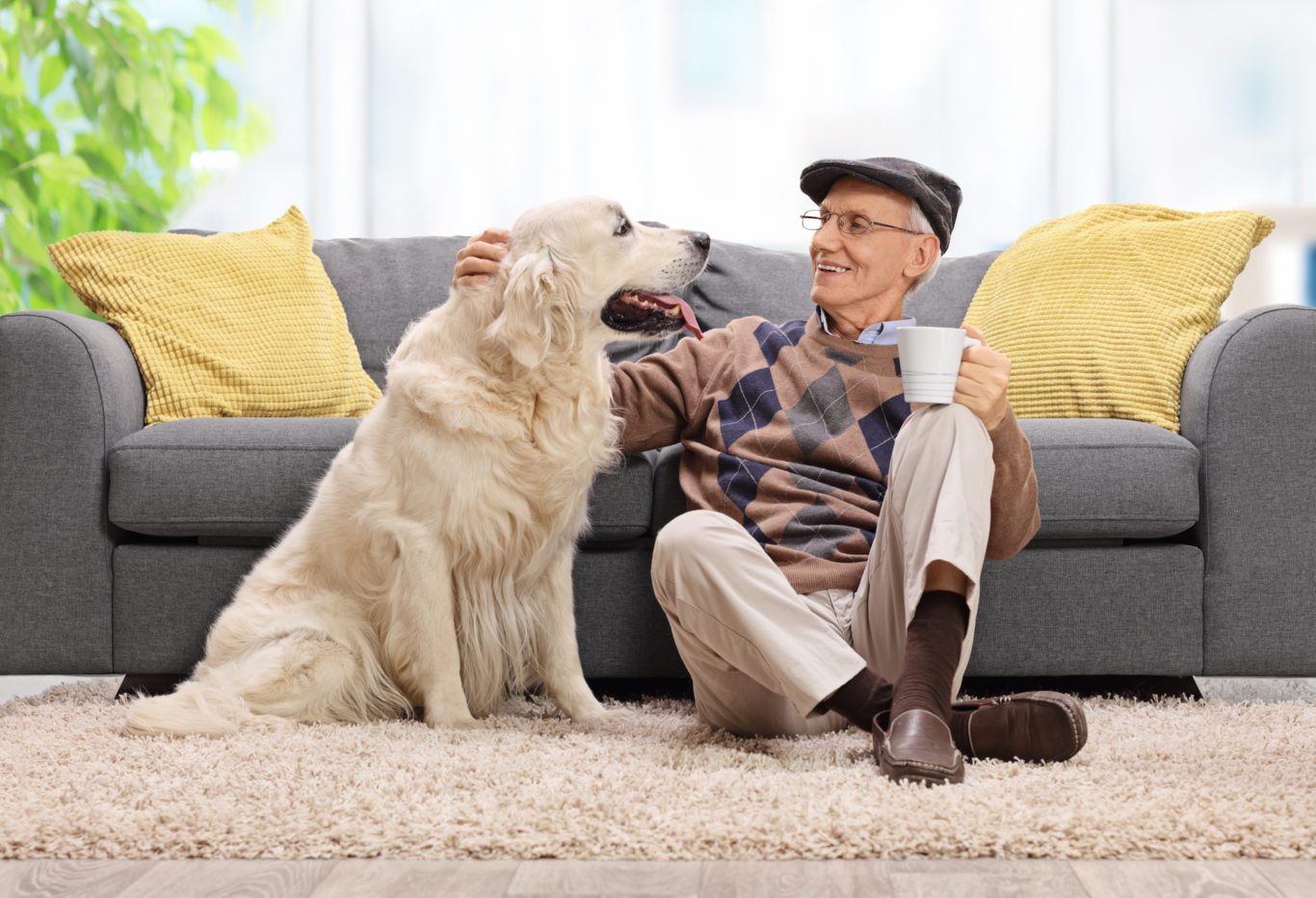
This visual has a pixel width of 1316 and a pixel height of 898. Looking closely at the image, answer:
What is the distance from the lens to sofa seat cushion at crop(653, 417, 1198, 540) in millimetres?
2268

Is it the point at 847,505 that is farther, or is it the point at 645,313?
the point at 645,313

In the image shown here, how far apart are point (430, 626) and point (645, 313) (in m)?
0.63

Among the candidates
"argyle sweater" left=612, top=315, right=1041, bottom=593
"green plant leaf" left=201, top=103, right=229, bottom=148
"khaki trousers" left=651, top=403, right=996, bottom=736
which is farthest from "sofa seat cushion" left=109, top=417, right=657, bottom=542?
"green plant leaf" left=201, top=103, right=229, bottom=148

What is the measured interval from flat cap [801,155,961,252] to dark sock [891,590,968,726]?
75cm

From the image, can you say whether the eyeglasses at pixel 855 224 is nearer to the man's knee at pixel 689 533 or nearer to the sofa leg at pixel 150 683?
the man's knee at pixel 689 533

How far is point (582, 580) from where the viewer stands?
7.84 ft

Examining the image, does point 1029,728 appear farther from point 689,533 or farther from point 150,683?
point 150,683

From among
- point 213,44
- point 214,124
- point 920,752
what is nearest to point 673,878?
point 920,752

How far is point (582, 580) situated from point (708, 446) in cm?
37

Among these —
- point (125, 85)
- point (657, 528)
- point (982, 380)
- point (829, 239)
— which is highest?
point (125, 85)

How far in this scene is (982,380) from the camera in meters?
1.80

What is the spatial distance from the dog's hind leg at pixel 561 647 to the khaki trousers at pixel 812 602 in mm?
349

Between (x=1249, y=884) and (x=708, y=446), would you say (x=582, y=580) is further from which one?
(x=1249, y=884)

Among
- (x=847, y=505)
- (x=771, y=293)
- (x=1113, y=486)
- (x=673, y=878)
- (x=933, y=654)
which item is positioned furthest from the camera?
(x=771, y=293)
